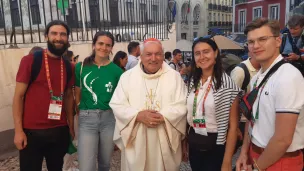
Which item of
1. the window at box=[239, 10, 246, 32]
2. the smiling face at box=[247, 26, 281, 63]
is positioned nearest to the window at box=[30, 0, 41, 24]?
the smiling face at box=[247, 26, 281, 63]

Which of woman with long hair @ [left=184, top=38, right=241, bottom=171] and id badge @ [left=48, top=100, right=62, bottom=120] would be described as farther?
id badge @ [left=48, top=100, right=62, bottom=120]

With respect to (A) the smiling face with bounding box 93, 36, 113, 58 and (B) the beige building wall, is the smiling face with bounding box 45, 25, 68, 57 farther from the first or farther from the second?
(B) the beige building wall

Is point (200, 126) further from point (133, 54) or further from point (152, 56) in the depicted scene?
point (133, 54)

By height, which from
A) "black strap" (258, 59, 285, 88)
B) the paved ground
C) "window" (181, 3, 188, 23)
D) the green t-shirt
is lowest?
the paved ground

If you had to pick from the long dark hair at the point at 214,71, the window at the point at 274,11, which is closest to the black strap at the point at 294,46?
the long dark hair at the point at 214,71

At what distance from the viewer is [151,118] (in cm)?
240

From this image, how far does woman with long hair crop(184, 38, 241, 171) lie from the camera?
225cm

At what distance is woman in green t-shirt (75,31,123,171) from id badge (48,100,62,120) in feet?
0.96

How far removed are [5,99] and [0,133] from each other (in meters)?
0.58

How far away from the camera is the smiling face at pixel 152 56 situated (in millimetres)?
2547

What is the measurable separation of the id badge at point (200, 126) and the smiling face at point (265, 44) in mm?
808

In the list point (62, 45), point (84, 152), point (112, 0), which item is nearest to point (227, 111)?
point (84, 152)

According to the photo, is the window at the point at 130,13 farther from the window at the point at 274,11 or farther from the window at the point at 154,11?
the window at the point at 274,11

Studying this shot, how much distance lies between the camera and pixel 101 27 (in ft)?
20.5
